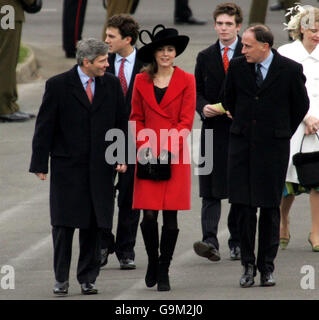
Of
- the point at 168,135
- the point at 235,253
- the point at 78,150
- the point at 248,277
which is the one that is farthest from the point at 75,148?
the point at 235,253

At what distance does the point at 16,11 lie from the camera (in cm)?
1562

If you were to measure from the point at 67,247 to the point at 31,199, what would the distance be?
11.5ft

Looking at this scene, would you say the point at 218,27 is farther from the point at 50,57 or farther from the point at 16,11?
the point at 50,57

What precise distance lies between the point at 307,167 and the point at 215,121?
860mm

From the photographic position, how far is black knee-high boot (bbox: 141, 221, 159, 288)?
958 centimetres

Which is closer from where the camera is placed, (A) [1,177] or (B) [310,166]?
(B) [310,166]

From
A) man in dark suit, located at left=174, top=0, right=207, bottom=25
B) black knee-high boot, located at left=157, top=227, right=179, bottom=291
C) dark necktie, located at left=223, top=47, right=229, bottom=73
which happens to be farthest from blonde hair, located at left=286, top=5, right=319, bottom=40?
man in dark suit, located at left=174, top=0, right=207, bottom=25

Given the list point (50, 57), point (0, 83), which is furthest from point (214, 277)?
point (50, 57)

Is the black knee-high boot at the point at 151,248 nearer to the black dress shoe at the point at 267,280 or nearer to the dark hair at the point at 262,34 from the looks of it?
the black dress shoe at the point at 267,280

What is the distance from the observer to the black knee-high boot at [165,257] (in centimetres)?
953

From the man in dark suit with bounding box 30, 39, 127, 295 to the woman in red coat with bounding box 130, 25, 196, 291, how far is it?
0.20 meters

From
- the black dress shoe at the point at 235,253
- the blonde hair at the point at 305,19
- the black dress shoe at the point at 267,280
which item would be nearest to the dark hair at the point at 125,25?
the blonde hair at the point at 305,19

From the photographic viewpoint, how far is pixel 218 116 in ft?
35.0

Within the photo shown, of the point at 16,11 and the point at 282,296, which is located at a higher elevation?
the point at 16,11
